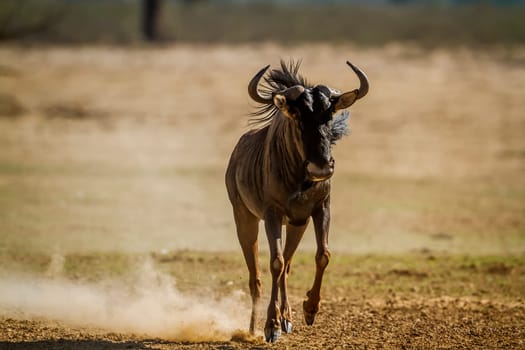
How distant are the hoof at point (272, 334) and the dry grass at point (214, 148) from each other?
600 cm

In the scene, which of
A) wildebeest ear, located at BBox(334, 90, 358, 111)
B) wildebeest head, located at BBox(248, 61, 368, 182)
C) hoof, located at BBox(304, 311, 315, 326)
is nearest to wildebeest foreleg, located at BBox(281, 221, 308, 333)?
hoof, located at BBox(304, 311, 315, 326)

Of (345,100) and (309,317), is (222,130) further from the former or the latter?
(345,100)

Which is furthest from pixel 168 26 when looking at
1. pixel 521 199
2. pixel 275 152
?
pixel 275 152

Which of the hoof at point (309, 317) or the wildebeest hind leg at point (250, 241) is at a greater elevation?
the wildebeest hind leg at point (250, 241)

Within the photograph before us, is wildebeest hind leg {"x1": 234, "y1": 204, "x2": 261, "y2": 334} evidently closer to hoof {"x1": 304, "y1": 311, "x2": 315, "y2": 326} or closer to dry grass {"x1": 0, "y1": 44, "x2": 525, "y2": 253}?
hoof {"x1": 304, "y1": 311, "x2": 315, "y2": 326}

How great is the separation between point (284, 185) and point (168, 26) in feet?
99.9

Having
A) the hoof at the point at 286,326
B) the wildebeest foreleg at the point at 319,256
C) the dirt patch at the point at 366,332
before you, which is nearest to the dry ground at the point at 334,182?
A: the dirt patch at the point at 366,332

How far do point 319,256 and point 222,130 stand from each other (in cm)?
1592

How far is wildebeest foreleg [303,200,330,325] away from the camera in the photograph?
844 centimetres

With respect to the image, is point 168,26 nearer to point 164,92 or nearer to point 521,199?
point 164,92

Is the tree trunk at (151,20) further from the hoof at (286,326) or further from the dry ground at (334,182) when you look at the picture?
the hoof at (286,326)

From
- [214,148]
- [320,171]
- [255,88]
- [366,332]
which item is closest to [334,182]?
[214,148]

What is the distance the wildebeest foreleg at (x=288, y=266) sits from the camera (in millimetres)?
8531

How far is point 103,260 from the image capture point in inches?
506
